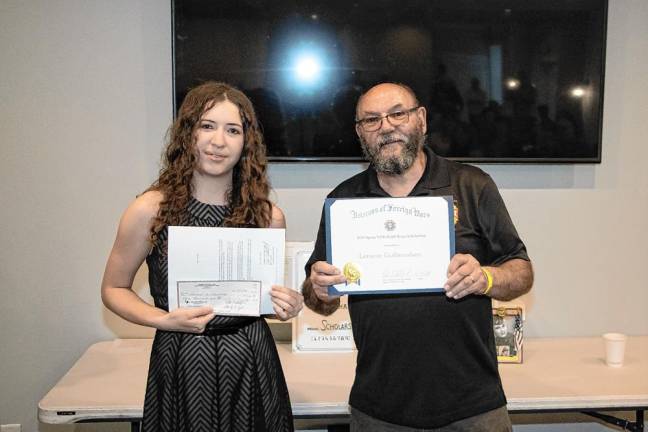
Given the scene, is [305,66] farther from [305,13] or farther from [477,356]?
[477,356]

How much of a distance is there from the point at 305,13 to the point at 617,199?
1.59 meters

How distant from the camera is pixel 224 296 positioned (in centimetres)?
152

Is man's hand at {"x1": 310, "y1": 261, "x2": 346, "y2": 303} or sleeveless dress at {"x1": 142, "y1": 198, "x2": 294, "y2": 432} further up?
man's hand at {"x1": 310, "y1": 261, "x2": 346, "y2": 303}

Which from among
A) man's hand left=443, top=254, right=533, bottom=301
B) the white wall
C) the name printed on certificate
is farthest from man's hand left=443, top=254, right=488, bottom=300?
the white wall

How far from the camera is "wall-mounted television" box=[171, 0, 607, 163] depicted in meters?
2.55

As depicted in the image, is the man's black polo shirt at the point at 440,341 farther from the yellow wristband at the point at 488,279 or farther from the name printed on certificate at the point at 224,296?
the name printed on certificate at the point at 224,296

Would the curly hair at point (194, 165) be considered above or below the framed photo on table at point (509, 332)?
above

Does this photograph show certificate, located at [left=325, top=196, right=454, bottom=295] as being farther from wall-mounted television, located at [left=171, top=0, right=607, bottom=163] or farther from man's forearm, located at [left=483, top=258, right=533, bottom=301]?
wall-mounted television, located at [left=171, top=0, right=607, bottom=163]

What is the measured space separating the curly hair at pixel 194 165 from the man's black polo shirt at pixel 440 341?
1.26 ft

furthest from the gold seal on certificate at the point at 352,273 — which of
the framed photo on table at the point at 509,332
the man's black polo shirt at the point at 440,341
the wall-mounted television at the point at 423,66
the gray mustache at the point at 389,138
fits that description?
the wall-mounted television at the point at 423,66

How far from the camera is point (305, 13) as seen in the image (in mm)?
2557

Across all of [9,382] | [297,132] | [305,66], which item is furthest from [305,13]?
[9,382]

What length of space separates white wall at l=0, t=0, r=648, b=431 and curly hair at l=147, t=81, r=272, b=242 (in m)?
1.06

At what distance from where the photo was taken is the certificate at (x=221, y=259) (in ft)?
4.91
